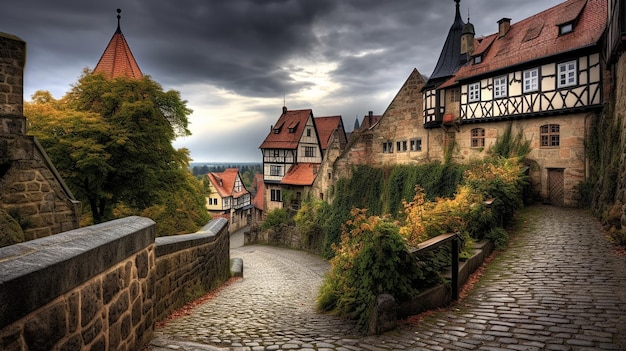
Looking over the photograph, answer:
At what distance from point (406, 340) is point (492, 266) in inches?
190

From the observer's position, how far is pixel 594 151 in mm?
17297

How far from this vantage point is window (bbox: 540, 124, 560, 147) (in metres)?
19.0

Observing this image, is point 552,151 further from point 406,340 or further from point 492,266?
point 406,340

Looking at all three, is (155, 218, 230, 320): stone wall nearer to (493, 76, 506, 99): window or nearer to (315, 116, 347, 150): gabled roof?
(493, 76, 506, 99): window

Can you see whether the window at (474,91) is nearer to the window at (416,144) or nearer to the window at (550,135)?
the window at (550,135)

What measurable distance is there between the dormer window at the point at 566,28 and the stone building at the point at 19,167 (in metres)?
21.9

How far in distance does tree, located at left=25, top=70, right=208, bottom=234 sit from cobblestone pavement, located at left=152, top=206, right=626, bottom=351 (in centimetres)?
961

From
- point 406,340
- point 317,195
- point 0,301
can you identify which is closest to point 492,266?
point 406,340

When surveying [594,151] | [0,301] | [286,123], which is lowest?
[0,301]

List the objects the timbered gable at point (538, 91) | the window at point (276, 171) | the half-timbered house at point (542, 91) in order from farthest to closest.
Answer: the window at point (276, 171), the half-timbered house at point (542, 91), the timbered gable at point (538, 91)

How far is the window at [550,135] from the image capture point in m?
19.0

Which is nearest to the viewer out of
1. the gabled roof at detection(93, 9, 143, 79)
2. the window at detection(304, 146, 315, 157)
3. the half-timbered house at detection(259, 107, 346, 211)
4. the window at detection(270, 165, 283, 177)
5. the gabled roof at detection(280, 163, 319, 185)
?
the gabled roof at detection(93, 9, 143, 79)

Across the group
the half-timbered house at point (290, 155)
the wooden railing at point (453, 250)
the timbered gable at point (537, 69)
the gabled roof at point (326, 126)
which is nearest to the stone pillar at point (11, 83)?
the wooden railing at point (453, 250)

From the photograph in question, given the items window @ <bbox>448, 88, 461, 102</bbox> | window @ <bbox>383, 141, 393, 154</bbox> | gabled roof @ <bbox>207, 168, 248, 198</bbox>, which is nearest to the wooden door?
window @ <bbox>448, 88, 461, 102</bbox>
